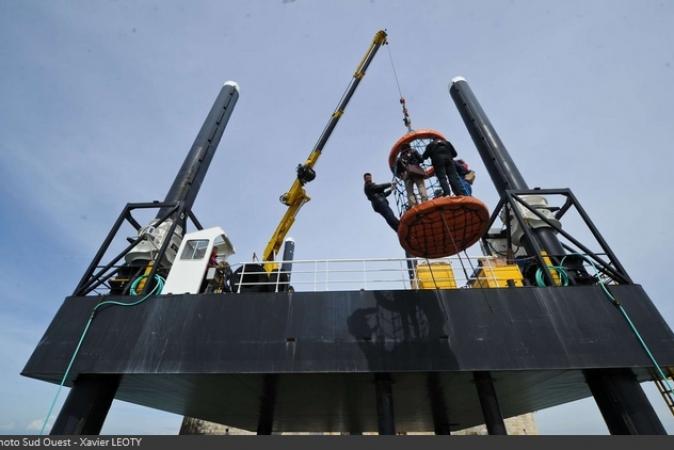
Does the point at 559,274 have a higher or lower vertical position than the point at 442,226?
higher

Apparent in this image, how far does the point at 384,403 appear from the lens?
26.0 feet

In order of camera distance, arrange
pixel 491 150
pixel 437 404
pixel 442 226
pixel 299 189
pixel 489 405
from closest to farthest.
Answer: pixel 442 226 < pixel 489 405 < pixel 437 404 < pixel 491 150 < pixel 299 189

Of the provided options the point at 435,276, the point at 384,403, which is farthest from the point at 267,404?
the point at 435,276

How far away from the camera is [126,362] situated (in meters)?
7.88

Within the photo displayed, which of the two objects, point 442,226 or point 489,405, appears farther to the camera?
point 489,405

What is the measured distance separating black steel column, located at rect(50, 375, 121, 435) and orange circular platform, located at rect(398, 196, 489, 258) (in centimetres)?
846

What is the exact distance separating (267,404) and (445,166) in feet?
32.6

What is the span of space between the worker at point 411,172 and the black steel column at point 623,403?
588 cm

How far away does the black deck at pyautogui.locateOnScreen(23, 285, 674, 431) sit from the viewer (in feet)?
24.7

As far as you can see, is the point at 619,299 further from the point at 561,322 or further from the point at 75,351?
the point at 75,351

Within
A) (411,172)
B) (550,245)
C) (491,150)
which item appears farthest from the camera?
(491,150)

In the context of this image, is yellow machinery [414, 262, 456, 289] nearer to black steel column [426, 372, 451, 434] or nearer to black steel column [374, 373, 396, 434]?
black steel column [426, 372, 451, 434]

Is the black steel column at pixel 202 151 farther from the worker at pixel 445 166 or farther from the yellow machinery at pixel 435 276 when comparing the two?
the worker at pixel 445 166

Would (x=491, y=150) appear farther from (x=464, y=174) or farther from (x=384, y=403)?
(x=384, y=403)
